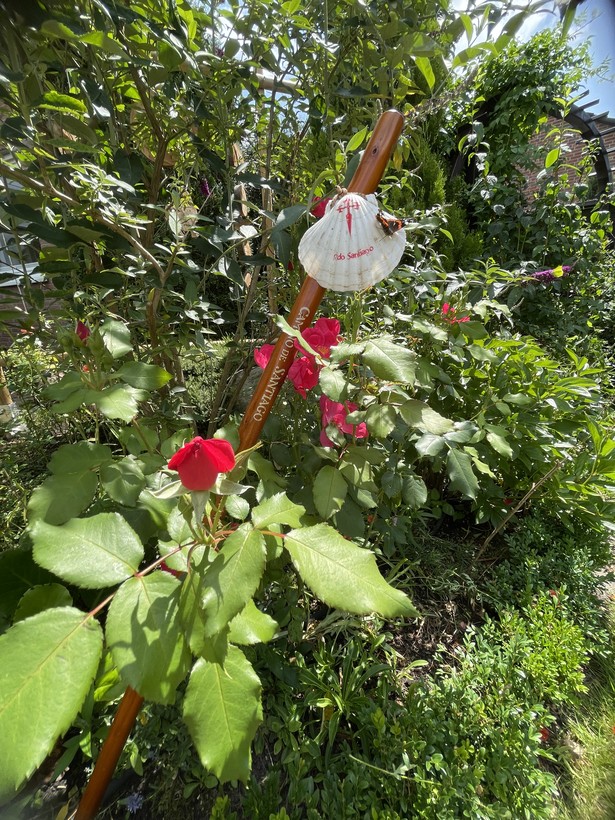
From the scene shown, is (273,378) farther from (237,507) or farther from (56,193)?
(56,193)

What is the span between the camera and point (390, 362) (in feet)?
2.13

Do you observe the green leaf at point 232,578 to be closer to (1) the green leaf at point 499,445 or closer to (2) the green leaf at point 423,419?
(2) the green leaf at point 423,419

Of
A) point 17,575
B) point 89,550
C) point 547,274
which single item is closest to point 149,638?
point 89,550

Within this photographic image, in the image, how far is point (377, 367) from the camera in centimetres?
65

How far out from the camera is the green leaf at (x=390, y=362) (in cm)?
64

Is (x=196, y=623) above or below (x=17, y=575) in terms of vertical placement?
above

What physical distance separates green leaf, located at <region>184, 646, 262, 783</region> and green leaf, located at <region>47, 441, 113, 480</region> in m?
0.42

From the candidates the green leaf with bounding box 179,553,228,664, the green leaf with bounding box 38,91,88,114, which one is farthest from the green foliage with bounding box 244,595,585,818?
the green leaf with bounding box 38,91,88,114

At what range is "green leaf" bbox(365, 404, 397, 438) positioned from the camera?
0.72 metres

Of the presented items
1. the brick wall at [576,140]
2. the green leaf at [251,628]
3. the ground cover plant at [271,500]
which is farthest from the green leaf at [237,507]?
the brick wall at [576,140]

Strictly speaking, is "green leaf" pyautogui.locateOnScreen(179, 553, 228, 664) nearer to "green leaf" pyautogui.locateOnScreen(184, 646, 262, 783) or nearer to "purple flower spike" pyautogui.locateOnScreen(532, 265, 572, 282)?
"green leaf" pyautogui.locateOnScreen(184, 646, 262, 783)

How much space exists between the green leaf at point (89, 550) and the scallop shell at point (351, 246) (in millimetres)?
499

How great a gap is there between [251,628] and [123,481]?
34 cm

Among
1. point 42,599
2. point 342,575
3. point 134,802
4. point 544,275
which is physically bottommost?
point 134,802
